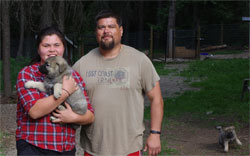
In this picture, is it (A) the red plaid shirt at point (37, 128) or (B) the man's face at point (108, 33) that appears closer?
(A) the red plaid shirt at point (37, 128)

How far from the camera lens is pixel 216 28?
94.9 ft

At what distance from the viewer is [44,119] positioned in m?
3.04

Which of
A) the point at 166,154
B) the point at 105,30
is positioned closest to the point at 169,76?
the point at 166,154

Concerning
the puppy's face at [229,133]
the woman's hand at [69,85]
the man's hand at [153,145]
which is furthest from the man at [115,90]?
the puppy's face at [229,133]

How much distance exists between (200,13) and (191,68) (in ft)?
72.8

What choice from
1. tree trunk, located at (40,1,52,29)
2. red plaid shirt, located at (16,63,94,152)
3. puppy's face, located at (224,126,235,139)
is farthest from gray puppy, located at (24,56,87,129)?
tree trunk, located at (40,1,52,29)

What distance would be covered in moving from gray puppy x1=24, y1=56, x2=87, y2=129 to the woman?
0.06m

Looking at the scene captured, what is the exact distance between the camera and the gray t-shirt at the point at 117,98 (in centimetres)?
350

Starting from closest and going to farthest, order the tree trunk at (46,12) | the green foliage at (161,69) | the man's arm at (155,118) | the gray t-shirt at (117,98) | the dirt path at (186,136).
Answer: the gray t-shirt at (117,98) < the man's arm at (155,118) < the dirt path at (186,136) < the tree trunk at (46,12) < the green foliage at (161,69)

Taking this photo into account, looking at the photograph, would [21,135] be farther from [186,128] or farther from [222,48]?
[222,48]

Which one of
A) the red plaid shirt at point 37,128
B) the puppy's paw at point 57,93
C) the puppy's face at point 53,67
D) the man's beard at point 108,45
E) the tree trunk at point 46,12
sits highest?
the tree trunk at point 46,12

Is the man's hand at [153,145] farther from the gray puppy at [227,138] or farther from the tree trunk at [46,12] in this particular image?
the tree trunk at [46,12]

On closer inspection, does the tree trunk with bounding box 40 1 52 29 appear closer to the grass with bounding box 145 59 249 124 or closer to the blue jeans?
the grass with bounding box 145 59 249 124

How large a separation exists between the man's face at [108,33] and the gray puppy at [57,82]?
0.44 metres
